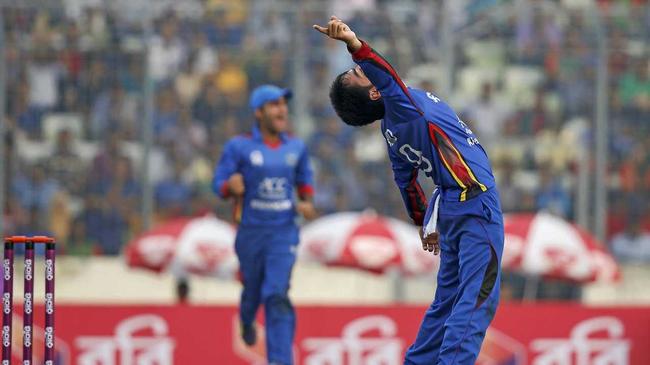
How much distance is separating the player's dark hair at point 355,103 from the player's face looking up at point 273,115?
3.91m

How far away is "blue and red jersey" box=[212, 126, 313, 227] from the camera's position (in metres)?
11.8

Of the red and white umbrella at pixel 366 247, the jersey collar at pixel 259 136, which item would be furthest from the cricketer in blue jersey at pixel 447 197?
the red and white umbrella at pixel 366 247

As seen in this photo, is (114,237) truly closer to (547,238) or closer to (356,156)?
(356,156)

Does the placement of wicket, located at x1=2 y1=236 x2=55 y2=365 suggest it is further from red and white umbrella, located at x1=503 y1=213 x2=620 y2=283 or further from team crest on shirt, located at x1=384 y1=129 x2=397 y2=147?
red and white umbrella, located at x1=503 y1=213 x2=620 y2=283

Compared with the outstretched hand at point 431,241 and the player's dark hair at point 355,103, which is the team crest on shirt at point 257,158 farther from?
the player's dark hair at point 355,103

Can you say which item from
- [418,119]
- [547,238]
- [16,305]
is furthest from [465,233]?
[547,238]

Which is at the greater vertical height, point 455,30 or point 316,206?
point 455,30

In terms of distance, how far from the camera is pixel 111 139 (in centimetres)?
1595

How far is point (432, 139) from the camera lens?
7777 millimetres

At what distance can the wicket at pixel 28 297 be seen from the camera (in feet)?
25.5

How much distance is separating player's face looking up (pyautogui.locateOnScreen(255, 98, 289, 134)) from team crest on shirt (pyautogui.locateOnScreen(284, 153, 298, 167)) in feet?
0.74

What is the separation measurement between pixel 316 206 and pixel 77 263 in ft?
8.97

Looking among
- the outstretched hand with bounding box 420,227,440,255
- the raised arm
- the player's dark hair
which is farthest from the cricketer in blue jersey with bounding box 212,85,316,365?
the raised arm

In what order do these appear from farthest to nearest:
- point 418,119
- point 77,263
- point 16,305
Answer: point 77,263, point 16,305, point 418,119
